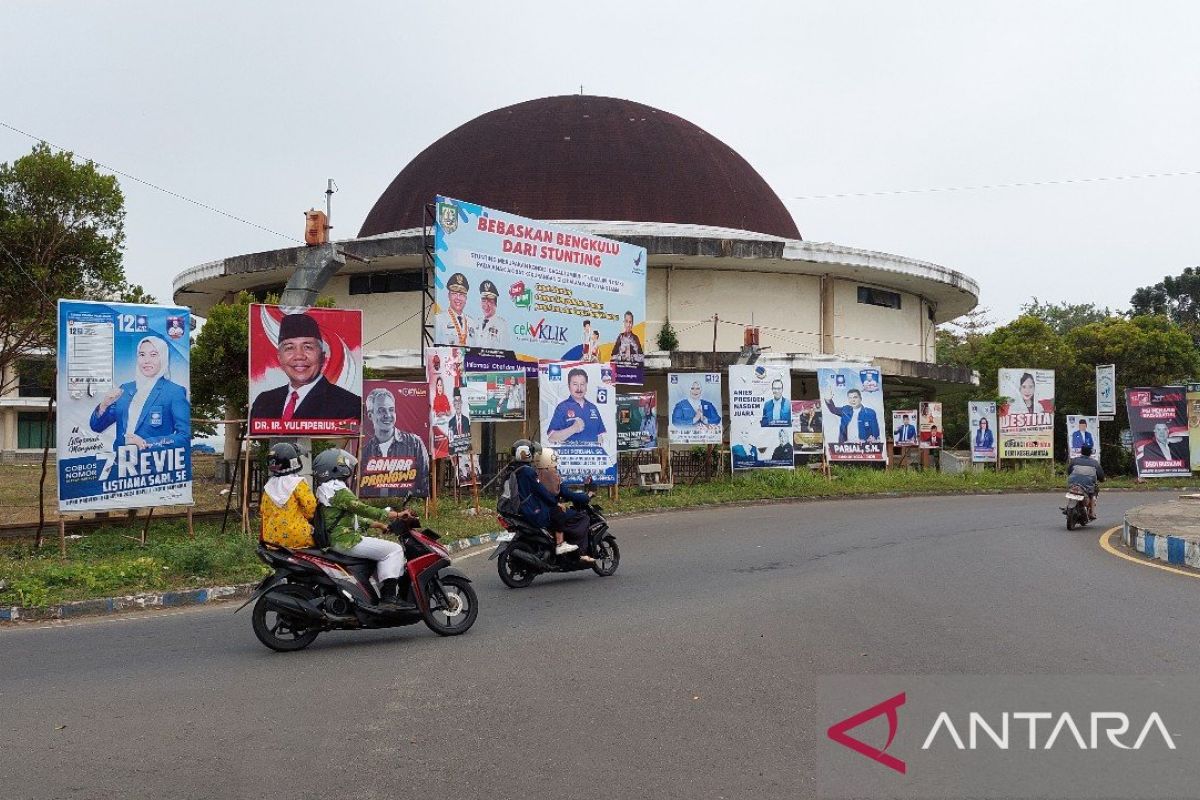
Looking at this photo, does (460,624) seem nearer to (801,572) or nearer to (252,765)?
(252,765)

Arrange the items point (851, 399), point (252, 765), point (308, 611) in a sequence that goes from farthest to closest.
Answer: point (851, 399) → point (308, 611) → point (252, 765)

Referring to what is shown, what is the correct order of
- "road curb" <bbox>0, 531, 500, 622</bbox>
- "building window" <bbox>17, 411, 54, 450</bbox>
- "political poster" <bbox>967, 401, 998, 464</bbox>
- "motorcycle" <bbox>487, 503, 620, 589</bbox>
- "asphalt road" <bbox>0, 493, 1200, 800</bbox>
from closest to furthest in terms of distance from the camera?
"asphalt road" <bbox>0, 493, 1200, 800</bbox>
"road curb" <bbox>0, 531, 500, 622</bbox>
"motorcycle" <bbox>487, 503, 620, 589</bbox>
"political poster" <bbox>967, 401, 998, 464</bbox>
"building window" <bbox>17, 411, 54, 450</bbox>

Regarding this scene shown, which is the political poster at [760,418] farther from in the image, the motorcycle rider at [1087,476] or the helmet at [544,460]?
the helmet at [544,460]

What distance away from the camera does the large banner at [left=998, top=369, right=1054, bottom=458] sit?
29125 millimetres

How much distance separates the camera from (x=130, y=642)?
7.91 m

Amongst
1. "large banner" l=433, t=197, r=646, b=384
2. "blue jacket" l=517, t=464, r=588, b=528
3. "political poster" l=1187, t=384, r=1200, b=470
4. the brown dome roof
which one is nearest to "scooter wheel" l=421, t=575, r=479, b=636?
"blue jacket" l=517, t=464, r=588, b=528

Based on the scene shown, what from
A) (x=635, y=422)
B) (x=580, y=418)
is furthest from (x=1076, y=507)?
(x=635, y=422)

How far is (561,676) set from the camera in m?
6.17

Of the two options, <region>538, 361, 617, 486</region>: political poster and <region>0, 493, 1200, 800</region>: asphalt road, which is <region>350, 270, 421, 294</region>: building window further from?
<region>0, 493, 1200, 800</region>: asphalt road

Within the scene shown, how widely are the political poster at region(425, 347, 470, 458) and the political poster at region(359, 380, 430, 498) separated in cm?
23

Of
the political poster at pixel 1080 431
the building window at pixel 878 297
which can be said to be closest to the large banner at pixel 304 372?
Result: the building window at pixel 878 297

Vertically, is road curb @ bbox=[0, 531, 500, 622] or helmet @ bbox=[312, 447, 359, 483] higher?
helmet @ bbox=[312, 447, 359, 483]

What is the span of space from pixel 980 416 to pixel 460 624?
24.6m

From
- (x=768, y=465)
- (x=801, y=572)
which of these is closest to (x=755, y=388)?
(x=768, y=465)
